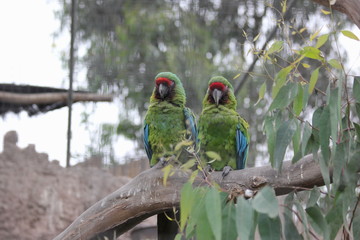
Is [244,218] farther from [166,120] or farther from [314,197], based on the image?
[166,120]

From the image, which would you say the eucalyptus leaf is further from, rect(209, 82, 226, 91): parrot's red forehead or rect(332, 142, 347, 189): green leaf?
rect(209, 82, 226, 91): parrot's red forehead

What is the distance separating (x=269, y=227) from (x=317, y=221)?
0.16 metres

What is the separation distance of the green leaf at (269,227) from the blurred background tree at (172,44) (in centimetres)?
202

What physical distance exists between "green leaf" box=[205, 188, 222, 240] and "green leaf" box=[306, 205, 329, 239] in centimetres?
28

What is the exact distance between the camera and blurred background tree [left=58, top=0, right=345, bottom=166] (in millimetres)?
3168

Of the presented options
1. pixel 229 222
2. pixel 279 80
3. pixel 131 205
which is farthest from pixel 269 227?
pixel 131 205

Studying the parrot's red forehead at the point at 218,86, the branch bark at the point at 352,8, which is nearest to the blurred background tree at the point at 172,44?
the parrot's red forehead at the point at 218,86

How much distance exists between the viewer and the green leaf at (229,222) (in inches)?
43.9

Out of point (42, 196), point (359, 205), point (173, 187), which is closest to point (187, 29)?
point (42, 196)

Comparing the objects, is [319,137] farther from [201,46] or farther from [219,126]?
[201,46]

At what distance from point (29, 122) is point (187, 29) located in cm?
105

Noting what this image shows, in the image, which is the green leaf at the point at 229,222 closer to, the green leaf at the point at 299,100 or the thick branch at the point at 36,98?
the green leaf at the point at 299,100

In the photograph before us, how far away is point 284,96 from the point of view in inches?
48.0

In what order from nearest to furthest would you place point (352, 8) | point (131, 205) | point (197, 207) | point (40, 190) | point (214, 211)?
1. point (214, 211)
2. point (197, 207)
3. point (352, 8)
4. point (131, 205)
5. point (40, 190)
